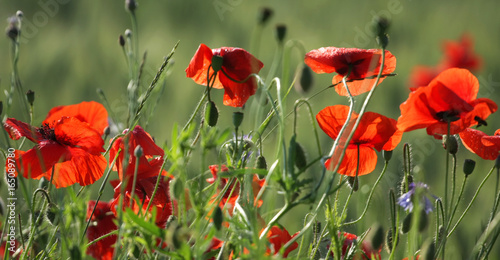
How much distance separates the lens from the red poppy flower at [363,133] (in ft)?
2.15

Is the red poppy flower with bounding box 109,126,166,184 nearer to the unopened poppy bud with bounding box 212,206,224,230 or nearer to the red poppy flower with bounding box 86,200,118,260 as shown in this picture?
the red poppy flower with bounding box 86,200,118,260

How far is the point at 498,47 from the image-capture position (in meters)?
2.45

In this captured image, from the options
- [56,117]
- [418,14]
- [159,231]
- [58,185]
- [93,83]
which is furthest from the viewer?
[418,14]

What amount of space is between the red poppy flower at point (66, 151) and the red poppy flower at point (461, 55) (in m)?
1.83

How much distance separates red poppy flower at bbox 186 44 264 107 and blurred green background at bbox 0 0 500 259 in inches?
49.0

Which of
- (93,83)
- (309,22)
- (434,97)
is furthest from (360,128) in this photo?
(309,22)

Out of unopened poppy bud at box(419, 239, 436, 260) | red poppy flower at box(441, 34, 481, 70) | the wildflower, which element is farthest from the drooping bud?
red poppy flower at box(441, 34, 481, 70)

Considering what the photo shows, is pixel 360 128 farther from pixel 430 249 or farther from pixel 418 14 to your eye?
pixel 418 14

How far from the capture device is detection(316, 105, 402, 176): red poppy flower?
66 cm

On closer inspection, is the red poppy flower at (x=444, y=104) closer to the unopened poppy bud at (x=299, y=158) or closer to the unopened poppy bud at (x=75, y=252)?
the unopened poppy bud at (x=299, y=158)

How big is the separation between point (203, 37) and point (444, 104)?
2048 mm

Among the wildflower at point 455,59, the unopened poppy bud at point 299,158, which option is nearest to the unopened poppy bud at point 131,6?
the unopened poppy bud at point 299,158

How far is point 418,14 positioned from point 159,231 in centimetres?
235

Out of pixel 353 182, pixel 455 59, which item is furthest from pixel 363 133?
pixel 455 59
